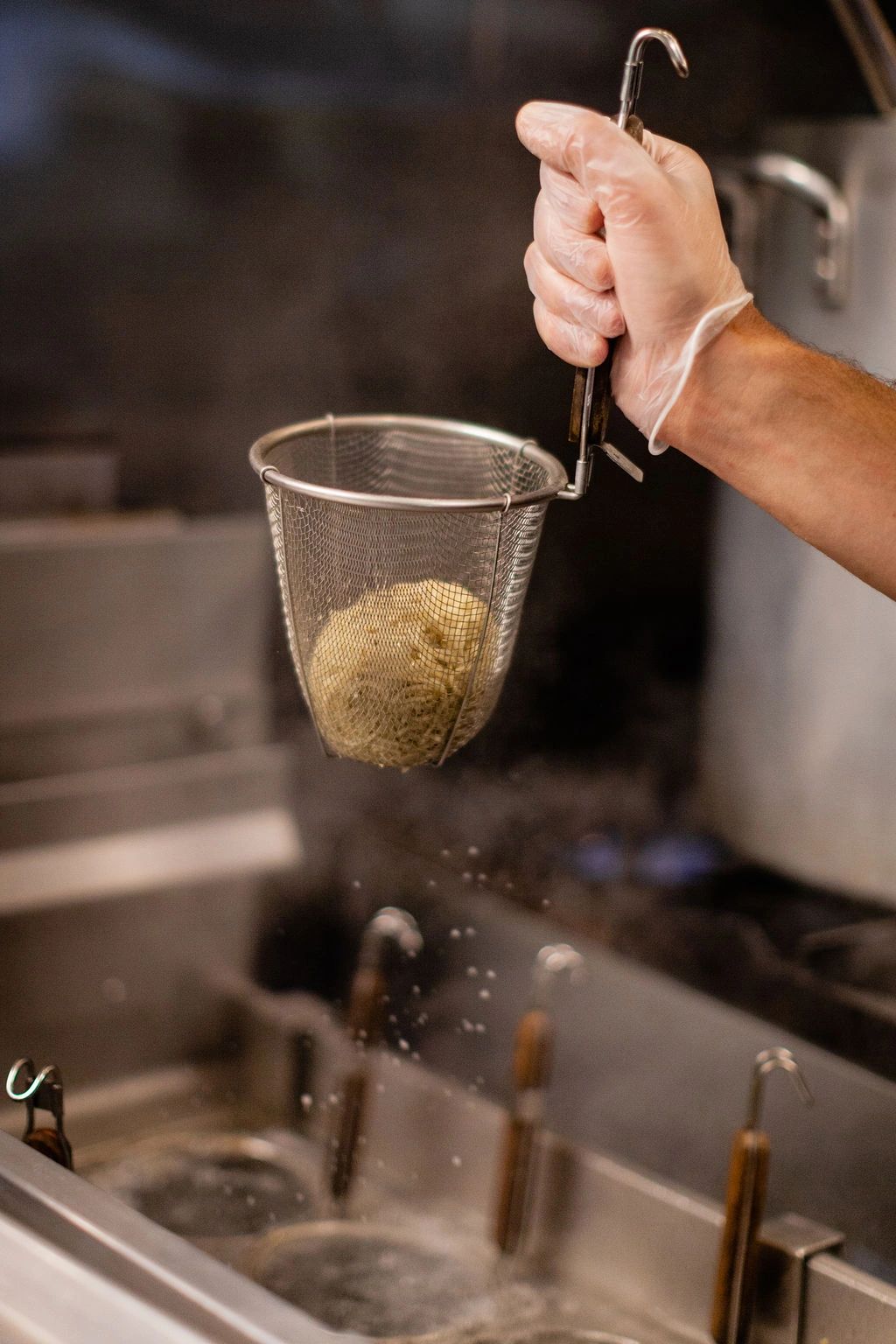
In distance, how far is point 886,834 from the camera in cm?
182

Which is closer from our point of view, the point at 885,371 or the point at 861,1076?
the point at 861,1076

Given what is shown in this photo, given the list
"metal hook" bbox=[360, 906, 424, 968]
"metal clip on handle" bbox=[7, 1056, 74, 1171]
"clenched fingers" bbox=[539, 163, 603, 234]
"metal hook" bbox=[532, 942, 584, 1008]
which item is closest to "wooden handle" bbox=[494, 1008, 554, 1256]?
"metal hook" bbox=[532, 942, 584, 1008]

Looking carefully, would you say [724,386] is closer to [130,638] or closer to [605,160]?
[605,160]

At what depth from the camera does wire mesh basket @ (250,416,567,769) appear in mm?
917

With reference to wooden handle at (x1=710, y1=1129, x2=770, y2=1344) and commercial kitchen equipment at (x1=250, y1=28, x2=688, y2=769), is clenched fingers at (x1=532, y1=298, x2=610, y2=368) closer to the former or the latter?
commercial kitchen equipment at (x1=250, y1=28, x2=688, y2=769)

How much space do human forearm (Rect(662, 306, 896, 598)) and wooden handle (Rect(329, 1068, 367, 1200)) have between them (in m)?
0.78

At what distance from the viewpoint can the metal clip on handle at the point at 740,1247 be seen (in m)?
1.09

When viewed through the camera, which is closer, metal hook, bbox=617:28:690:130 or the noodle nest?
metal hook, bbox=617:28:690:130

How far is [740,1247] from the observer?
3.58 ft

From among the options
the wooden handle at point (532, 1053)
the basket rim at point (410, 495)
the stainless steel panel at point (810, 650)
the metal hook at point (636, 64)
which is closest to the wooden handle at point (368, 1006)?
the wooden handle at point (532, 1053)

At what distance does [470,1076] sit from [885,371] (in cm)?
99

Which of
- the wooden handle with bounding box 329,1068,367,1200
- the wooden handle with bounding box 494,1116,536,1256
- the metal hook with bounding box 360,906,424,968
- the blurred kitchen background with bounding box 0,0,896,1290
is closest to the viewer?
the wooden handle with bounding box 494,1116,536,1256

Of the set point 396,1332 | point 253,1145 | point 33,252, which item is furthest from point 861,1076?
point 33,252

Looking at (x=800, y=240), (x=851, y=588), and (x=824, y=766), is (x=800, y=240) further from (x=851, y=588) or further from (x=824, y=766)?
(x=824, y=766)
